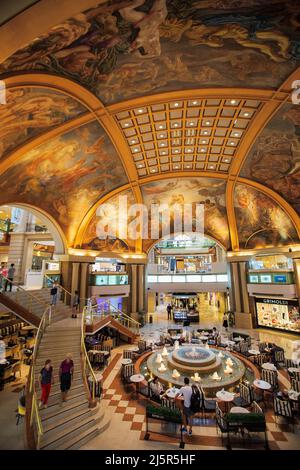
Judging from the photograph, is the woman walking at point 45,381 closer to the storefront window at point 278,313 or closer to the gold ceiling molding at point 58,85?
the gold ceiling molding at point 58,85

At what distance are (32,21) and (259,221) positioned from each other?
19.5 metres

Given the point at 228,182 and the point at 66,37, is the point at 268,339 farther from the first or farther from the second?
the point at 66,37

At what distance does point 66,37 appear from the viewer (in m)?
6.62

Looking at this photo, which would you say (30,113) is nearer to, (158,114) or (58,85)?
(58,85)

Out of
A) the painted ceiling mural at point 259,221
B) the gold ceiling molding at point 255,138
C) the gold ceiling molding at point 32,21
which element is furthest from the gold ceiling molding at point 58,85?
the painted ceiling mural at point 259,221

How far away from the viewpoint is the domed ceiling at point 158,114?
679cm

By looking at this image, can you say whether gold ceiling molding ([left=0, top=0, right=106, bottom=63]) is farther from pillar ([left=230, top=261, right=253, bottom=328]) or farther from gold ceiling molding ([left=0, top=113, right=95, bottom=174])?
pillar ([left=230, top=261, right=253, bottom=328])

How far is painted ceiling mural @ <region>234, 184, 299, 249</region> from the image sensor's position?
57.3ft

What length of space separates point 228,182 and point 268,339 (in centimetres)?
1268

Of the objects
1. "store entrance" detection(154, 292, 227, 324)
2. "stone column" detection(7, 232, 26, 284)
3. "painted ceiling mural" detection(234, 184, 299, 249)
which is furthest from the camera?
"store entrance" detection(154, 292, 227, 324)

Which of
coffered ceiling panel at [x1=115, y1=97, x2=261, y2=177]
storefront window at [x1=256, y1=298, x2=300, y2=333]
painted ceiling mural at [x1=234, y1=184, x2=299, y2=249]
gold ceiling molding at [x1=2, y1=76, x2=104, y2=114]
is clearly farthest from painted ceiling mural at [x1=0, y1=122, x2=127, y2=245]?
storefront window at [x1=256, y1=298, x2=300, y2=333]

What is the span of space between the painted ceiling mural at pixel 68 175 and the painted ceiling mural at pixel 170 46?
335cm

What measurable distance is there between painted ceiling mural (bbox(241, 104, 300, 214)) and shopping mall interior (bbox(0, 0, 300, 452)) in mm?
97

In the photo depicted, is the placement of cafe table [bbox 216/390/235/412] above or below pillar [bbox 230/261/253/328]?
below
